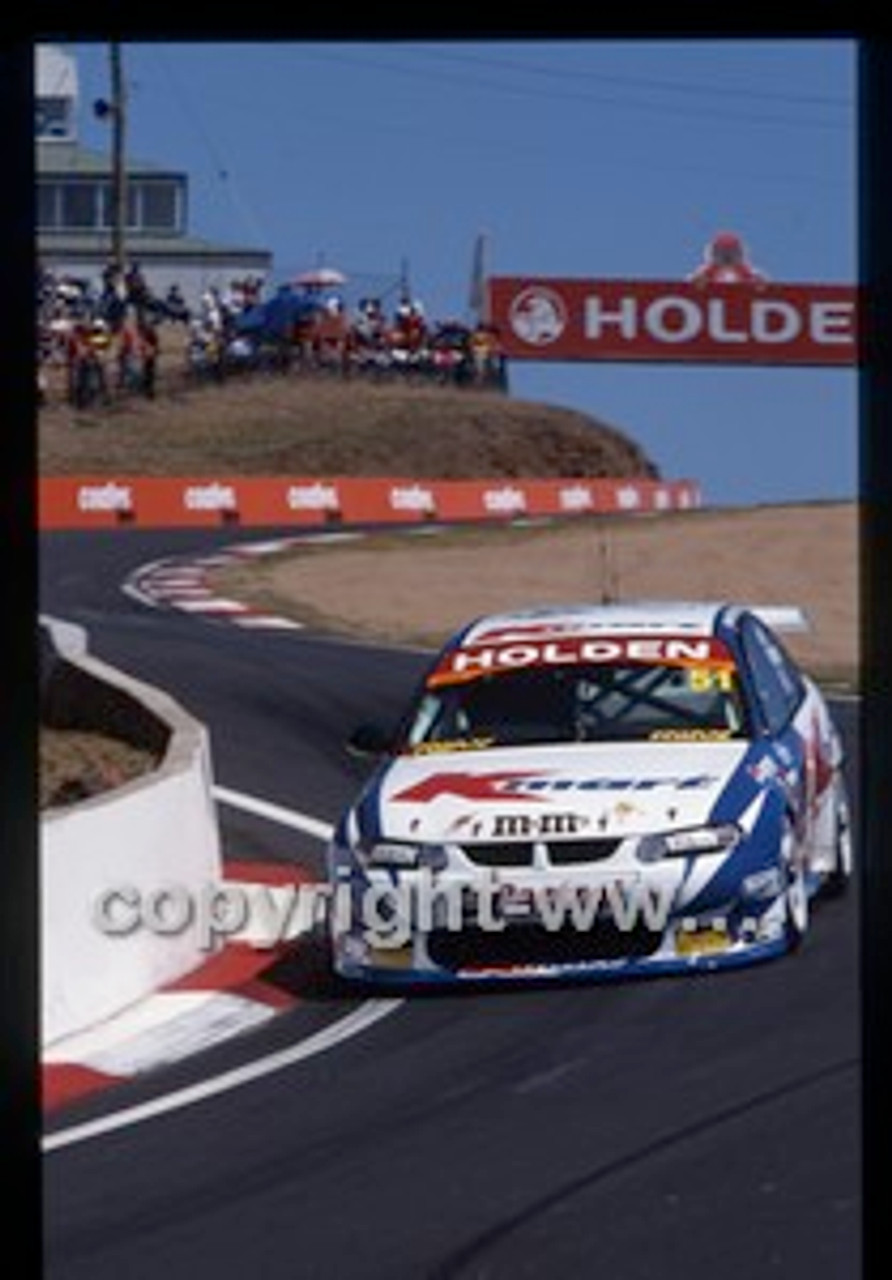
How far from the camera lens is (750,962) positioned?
9.48 meters

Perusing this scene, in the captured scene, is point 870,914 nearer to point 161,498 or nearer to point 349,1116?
point 349,1116

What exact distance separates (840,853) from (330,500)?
95.5 ft

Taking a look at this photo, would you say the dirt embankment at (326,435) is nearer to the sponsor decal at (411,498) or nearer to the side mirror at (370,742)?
the sponsor decal at (411,498)

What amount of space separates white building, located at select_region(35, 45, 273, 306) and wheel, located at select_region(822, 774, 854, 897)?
294 centimetres

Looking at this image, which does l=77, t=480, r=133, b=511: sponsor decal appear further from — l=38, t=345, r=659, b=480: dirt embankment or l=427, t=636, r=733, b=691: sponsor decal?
l=427, t=636, r=733, b=691: sponsor decal

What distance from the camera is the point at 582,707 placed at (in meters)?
10.6

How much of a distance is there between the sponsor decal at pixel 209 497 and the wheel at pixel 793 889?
29270mm

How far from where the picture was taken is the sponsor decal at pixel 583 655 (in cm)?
1055

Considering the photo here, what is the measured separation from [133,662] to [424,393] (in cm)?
843

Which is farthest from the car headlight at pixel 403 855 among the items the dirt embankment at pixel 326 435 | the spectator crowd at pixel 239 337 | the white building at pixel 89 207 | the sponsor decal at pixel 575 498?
the sponsor decal at pixel 575 498

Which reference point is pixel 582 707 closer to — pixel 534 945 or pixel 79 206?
pixel 534 945

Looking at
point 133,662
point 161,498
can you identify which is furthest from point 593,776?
point 161,498

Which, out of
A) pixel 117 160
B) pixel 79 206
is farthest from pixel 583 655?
pixel 117 160

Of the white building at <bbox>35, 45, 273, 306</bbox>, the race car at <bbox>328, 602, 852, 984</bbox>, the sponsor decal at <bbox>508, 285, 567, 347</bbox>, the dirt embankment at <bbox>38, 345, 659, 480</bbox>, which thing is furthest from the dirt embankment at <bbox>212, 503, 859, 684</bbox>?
the sponsor decal at <bbox>508, 285, 567, 347</bbox>
